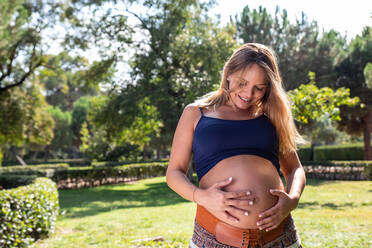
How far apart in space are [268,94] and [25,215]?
241 inches

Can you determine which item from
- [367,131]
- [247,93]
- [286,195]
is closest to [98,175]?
[367,131]

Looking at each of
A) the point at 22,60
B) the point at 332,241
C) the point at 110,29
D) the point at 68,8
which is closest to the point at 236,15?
the point at 110,29

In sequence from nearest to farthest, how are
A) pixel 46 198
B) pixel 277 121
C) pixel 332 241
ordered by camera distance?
pixel 277 121 → pixel 332 241 → pixel 46 198

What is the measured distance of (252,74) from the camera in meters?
2.04

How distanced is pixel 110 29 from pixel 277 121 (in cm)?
1773

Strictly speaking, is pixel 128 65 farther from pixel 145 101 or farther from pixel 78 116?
pixel 78 116

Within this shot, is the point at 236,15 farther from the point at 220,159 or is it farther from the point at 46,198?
the point at 220,159

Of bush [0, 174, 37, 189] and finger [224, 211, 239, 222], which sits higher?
finger [224, 211, 239, 222]

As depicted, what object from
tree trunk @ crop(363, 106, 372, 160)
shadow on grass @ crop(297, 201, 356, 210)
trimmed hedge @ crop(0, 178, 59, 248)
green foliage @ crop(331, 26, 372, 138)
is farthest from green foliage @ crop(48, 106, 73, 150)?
shadow on grass @ crop(297, 201, 356, 210)

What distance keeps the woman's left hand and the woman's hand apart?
9 cm

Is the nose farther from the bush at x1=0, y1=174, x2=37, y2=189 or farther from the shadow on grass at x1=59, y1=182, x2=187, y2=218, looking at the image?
the bush at x1=0, y1=174, x2=37, y2=189

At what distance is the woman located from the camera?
184cm

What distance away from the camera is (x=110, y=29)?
1862 cm

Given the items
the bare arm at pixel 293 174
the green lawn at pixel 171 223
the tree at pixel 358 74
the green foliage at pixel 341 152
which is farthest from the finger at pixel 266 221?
the green foliage at pixel 341 152
